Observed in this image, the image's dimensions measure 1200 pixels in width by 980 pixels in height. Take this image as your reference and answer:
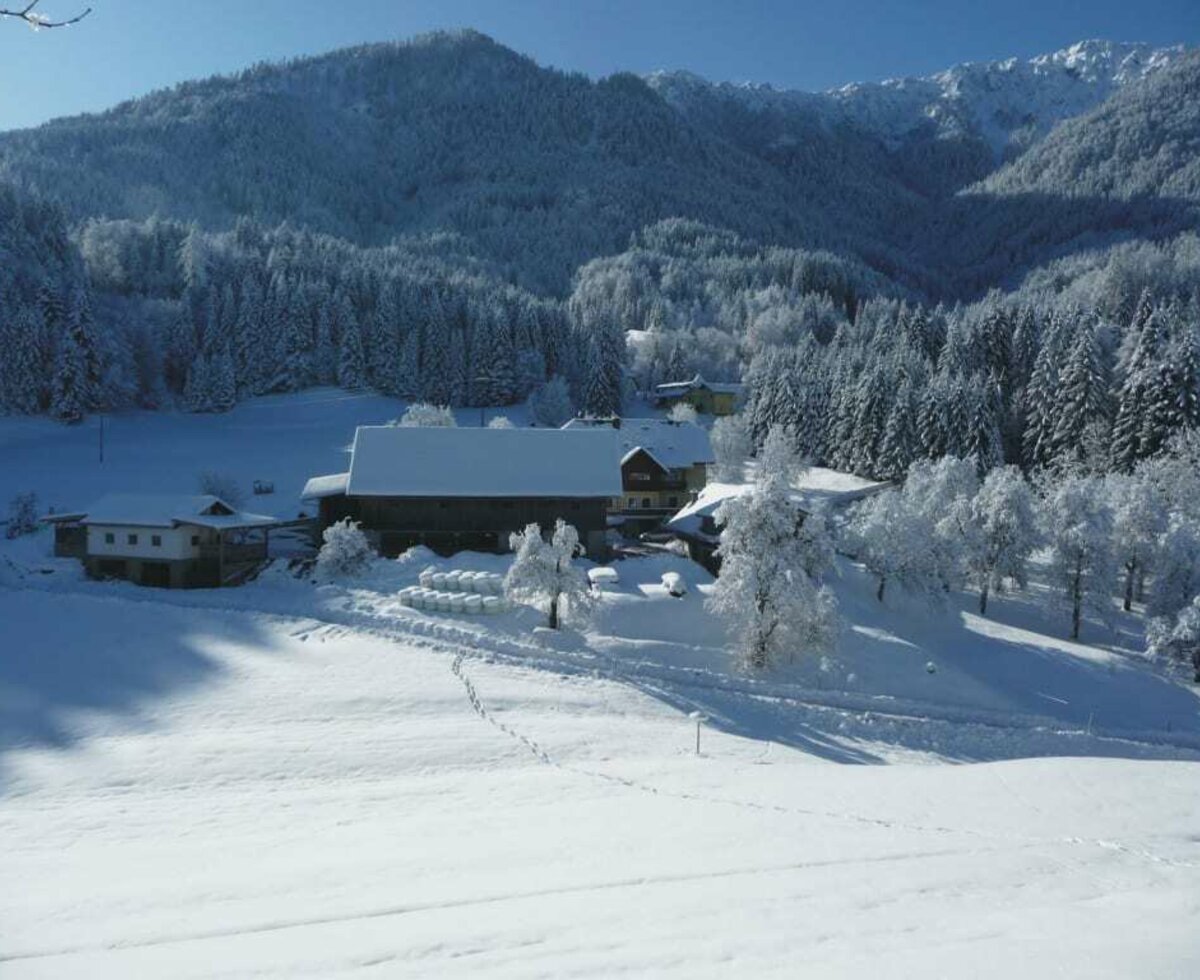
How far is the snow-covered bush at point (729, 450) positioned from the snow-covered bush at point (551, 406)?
20.2 meters

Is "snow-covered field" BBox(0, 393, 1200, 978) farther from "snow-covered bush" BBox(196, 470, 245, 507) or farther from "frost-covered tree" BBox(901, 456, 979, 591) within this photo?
"snow-covered bush" BBox(196, 470, 245, 507)

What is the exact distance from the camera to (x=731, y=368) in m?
134

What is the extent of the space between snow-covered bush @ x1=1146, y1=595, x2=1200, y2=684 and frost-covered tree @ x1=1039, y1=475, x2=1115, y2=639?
3880 mm

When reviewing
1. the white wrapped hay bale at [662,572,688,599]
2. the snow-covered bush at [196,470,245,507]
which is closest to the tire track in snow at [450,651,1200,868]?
the white wrapped hay bale at [662,572,688,599]

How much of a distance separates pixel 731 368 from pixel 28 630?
11512 centimetres

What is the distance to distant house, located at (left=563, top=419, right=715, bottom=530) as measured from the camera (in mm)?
59781

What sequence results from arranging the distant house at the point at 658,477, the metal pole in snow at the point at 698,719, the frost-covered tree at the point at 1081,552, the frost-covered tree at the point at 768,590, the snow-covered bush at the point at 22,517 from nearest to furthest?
the metal pole in snow at the point at 698,719, the frost-covered tree at the point at 768,590, the frost-covered tree at the point at 1081,552, the snow-covered bush at the point at 22,517, the distant house at the point at 658,477

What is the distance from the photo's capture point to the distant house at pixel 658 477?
59.8m

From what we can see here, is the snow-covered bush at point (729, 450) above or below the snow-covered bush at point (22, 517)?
above

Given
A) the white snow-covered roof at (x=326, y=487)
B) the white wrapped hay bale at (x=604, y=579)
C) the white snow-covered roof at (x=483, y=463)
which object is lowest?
the white wrapped hay bale at (x=604, y=579)

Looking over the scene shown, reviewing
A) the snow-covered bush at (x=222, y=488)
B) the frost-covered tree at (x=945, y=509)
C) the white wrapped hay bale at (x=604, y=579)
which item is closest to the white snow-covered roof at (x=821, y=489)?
the frost-covered tree at (x=945, y=509)

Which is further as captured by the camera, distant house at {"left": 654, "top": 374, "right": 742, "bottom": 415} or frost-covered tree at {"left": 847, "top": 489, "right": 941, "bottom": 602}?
distant house at {"left": 654, "top": 374, "right": 742, "bottom": 415}

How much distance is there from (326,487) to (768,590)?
2768 cm

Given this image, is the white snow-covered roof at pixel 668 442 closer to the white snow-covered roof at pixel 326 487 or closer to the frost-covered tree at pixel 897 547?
the white snow-covered roof at pixel 326 487
